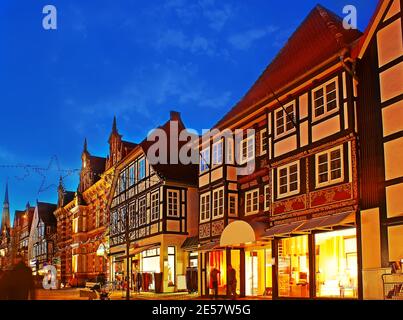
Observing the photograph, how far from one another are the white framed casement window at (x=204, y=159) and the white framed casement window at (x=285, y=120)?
7766 mm

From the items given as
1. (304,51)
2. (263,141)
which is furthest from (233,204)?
(304,51)

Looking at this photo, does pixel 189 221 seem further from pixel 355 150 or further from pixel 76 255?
pixel 76 255

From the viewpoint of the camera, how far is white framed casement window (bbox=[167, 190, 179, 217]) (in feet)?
129

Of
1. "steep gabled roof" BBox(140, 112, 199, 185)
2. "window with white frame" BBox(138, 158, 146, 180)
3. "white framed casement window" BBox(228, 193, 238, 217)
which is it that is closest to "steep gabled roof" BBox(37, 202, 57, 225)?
"window with white frame" BBox(138, 158, 146, 180)

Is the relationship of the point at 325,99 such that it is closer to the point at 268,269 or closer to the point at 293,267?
the point at 293,267

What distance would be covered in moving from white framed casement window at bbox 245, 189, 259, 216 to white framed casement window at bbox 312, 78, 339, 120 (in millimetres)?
6563

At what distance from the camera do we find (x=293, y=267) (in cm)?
2414

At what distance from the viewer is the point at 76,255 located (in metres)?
63.8

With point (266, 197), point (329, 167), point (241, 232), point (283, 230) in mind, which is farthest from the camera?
point (266, 197)

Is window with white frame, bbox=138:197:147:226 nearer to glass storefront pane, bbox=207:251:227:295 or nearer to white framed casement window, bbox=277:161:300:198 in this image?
glass storefront pane, bbox=207:251:227:295

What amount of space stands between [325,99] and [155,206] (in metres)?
20.3
